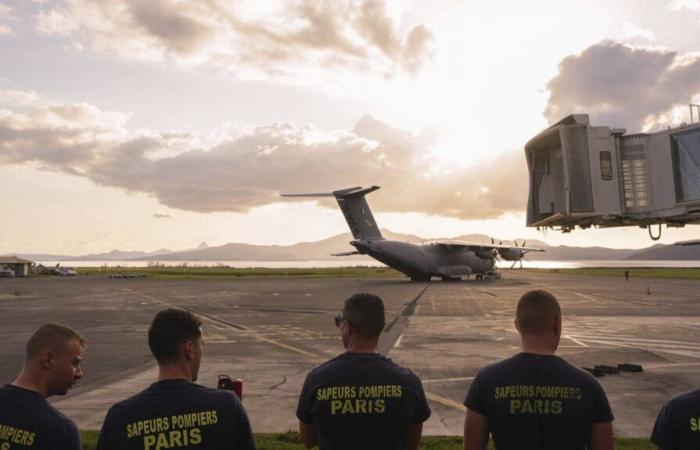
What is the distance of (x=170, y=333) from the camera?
3.78 metres

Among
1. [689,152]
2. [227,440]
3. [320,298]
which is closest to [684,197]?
[689,152]

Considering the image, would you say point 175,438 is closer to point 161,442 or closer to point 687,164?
point 161,442

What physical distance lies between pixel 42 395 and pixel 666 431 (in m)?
4.19

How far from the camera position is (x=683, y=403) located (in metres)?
3.62

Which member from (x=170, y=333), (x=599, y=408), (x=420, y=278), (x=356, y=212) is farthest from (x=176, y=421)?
(x=420, y=278)

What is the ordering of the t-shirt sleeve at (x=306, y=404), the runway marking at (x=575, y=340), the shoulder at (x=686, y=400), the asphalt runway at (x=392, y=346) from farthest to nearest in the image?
the runway marking at (x=575, y=340) < the asphalt runway at (x=392, y=346) < the t-shirt sleeve at (x=306, y=404) < the shoulder at (x=686, y=400)

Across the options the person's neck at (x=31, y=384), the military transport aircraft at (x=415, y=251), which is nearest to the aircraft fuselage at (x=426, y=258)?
the military transport aircraft at (x=415, y=251)

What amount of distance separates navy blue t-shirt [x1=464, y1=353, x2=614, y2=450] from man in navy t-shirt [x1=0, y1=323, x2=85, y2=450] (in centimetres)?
289

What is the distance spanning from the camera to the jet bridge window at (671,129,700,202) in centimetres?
510

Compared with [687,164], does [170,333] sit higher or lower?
lower

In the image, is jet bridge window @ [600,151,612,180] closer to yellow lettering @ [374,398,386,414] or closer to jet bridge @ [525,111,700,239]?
jet bridge @ [525,111,700,239]

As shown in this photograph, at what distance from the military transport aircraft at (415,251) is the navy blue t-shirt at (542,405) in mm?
48711

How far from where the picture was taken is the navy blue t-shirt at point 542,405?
12.7 ft

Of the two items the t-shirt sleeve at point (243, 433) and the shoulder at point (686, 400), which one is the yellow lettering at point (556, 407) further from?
the t-shirt sleeve at point (243, 433)
